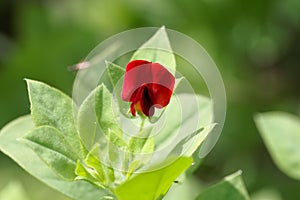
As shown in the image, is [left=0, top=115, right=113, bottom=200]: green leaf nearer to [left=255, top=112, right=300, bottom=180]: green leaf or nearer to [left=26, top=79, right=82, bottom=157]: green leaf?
[left=26, top=79, right=82, bottom=157]: green leaf

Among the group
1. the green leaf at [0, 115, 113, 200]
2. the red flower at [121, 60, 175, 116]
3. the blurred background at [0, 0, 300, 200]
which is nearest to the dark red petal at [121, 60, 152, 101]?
the red flower at [121, 60, 175, 116]

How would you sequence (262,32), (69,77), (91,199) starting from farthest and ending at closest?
(262,32) → (69,77) → (91,199)

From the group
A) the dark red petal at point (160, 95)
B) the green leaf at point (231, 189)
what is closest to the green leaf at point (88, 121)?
the dark red petal at point (160, 95)

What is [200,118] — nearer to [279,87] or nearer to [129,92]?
[129,92]

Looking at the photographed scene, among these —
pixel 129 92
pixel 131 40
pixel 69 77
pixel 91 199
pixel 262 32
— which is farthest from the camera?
pixel 262 32

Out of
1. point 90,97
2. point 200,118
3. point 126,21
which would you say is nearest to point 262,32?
point 126,21

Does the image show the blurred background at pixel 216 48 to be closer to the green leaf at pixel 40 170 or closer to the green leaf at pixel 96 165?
the green leaf at pixel 40 170
